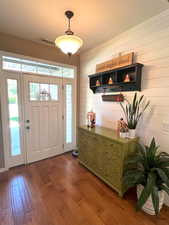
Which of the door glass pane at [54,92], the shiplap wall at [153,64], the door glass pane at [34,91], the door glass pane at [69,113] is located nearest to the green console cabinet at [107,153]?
the shiplap wall at [153,64]

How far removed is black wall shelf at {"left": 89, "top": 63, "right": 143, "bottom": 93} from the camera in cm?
202

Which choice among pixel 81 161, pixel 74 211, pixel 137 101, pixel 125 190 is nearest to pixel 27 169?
pixel 81 161

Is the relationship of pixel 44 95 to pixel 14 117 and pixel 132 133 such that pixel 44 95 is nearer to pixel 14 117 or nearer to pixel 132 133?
pixel 14 117

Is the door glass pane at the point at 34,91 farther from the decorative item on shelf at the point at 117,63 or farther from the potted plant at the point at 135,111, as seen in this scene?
the potted plant at the point at 135,111

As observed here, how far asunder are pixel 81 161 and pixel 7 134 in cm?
172

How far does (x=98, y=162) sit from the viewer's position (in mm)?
2330

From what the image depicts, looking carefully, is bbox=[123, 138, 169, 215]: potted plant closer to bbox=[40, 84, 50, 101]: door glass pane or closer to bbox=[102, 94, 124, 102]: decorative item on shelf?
bbox=[102, 94, 124, 102]: decorative item on shelf

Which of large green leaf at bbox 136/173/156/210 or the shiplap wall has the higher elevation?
the shiplap wall

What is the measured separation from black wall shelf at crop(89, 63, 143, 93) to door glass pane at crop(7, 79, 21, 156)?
172 centimetres

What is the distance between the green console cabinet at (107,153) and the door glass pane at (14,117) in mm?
1434

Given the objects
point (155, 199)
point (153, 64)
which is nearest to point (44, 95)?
point (153, 64)

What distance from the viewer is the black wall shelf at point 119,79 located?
→ 2017 mm

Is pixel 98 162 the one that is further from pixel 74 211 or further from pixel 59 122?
pixel 59 122

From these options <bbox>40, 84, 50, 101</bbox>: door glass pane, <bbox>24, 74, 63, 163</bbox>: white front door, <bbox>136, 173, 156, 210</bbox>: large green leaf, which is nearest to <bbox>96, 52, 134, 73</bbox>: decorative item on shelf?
<bbox>24, 74, 63, 163</bbox>: white front door
